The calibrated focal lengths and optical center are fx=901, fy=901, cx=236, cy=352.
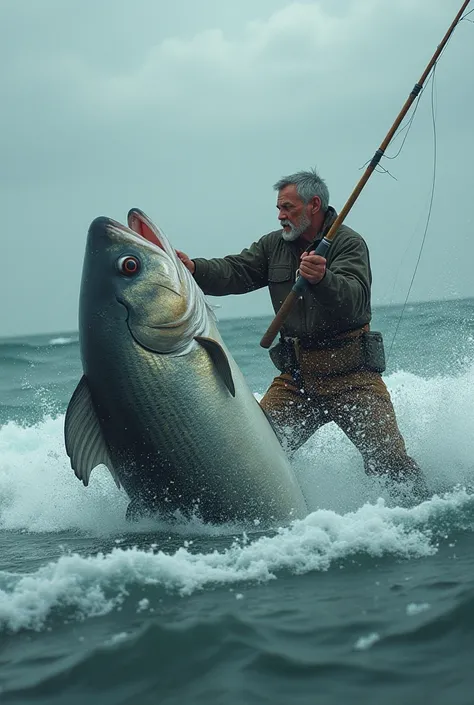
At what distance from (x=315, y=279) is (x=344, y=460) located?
1864 mm

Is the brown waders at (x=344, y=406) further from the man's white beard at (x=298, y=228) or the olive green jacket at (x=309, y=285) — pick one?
the man's white beard at (x=298, y=228)

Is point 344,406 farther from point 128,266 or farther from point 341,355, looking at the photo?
point 128,266

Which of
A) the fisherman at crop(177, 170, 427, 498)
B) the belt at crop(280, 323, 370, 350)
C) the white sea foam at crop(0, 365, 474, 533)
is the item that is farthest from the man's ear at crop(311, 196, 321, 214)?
the white sea foam at crop(0, 365, 474, 533)

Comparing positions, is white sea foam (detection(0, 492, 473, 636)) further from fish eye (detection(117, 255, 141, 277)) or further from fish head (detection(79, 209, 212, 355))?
fish eye (detection(117, 255, 141, 277))

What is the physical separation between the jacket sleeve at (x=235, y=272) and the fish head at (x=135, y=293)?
109 centimetres

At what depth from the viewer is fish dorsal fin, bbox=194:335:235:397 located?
4.22 metres

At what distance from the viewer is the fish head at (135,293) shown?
4148mm

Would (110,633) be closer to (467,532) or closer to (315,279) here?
(467,532)

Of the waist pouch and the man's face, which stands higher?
the man's face

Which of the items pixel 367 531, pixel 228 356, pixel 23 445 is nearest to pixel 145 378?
pixel 228 356

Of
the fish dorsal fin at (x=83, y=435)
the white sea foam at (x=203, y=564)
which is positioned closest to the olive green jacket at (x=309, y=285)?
the white sea foam at (x=203, y=564)

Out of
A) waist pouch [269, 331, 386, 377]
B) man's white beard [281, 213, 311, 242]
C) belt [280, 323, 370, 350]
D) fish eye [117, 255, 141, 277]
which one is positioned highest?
man's white beard [281, 213, 311, 242]

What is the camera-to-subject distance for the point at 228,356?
14.5ft

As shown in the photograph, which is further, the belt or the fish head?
the belt
